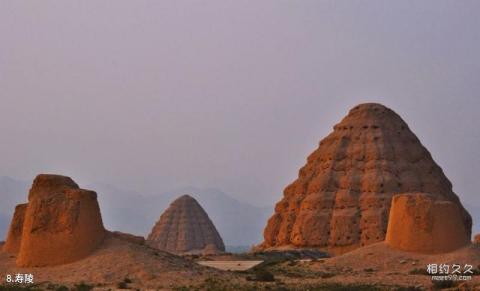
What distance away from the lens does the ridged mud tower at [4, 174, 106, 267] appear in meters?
29.0

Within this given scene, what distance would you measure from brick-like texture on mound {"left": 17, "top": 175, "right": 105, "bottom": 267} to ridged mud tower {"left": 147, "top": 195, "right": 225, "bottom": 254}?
6310cm

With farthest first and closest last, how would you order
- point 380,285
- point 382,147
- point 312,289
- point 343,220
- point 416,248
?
point 382,147 < point 343,220 < point 416,248 < point 380,285 < point 312,289

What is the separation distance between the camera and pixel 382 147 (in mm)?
65750

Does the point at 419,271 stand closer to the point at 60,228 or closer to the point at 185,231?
the point at 60,228

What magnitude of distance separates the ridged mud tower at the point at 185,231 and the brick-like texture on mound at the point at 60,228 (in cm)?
6310

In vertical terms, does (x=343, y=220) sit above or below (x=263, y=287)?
above

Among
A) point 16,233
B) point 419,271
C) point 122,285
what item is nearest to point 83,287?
point 122,285

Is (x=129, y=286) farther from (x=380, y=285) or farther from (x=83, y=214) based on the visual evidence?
(x=380, y=285)

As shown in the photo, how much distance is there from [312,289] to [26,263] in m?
11.5

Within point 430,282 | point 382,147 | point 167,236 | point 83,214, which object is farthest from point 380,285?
point 167,236

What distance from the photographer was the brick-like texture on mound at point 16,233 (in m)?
34.3

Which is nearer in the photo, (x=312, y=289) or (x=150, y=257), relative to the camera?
(x=312, y=289)

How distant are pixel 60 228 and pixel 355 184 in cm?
3941

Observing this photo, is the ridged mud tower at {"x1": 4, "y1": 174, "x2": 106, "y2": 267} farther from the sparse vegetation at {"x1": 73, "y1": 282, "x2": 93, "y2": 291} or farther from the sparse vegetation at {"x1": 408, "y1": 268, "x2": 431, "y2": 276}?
the sparse vegetation at {"x1": 408, "y1": 268, "x2": 431, "y2": 276}
